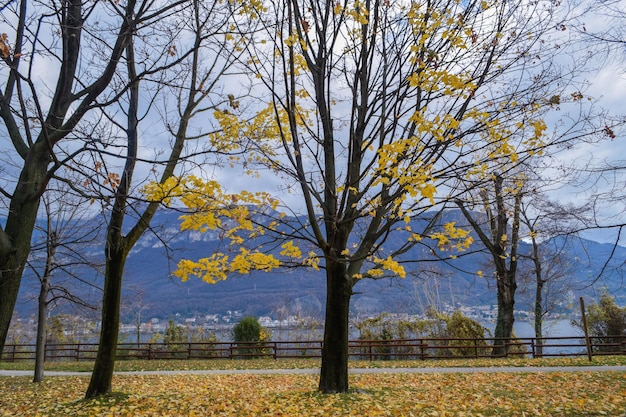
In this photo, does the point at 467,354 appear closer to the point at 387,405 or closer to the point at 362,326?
the point at 362,326

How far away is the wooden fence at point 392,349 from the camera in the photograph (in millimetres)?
17812

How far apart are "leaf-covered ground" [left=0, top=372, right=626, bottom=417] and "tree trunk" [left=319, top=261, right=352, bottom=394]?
31 centimetres

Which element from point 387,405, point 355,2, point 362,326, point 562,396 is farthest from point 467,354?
point 355,2

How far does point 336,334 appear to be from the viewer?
7629 mm

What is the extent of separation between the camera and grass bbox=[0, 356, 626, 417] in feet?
21.1

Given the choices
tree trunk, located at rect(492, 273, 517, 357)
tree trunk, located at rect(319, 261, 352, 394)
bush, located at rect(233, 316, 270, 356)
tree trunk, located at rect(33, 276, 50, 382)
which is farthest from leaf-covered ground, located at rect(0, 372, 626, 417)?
bush, located at rect(233, 316, 270, 356)

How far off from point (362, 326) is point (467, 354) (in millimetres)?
5004

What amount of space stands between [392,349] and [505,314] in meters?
5.12

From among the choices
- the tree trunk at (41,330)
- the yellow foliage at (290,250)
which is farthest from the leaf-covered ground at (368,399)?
the yellow foliage at (290,250)

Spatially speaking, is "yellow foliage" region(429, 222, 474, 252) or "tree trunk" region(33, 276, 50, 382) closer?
"yellow foliage" region(429, 222, 474, 252)

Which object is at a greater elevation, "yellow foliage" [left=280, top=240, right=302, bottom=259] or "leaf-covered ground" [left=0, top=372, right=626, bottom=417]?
"yellow foliage" [left=280, top=240, right=302, bottom=259]

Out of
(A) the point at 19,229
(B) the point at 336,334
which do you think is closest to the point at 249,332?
(B) the point at 336,334

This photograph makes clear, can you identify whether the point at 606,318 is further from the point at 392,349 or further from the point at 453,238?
the point at 453,238

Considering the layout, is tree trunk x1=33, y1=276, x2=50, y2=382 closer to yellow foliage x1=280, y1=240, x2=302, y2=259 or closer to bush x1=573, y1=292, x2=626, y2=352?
yellow foliage x1=280, y1=240, x2=302, y2=259
